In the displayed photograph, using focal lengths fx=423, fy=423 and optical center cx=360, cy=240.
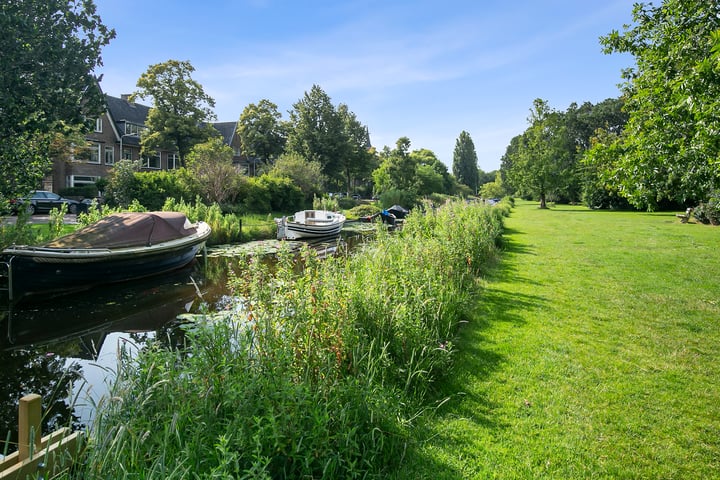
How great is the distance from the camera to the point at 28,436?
88.7 inches

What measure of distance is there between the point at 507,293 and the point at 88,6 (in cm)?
1132

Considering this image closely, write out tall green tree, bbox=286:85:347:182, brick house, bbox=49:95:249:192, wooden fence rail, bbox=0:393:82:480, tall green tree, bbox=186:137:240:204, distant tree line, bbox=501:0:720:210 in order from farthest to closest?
tall green tree, bbox=286:85:347:182
brick house, bbox=49:95:249:192
tall green tree, bbox=186:137:240:204
distant tree line, bbox=501:0:720:210
wooden fence rail, bbox=0:393:82:480

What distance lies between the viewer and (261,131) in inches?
1993

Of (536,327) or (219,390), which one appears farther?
(536,327)

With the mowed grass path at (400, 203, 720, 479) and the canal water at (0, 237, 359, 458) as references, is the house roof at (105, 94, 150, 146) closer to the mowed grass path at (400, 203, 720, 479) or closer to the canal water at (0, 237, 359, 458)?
the canal water at (0, 237, 359, 458)

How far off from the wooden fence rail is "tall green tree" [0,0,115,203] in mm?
8399

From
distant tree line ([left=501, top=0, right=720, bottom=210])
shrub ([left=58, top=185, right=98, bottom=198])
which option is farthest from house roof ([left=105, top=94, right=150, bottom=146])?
distant tree line ([left=501, top=0, right=720, bottom=210])

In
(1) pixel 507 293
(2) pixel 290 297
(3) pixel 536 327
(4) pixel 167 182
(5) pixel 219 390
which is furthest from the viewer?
(4) pixel 167 182

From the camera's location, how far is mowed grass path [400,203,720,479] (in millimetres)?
3412

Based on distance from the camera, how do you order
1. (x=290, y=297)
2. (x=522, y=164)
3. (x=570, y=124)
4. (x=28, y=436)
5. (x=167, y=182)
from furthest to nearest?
(x=570, y=124)
(x=522, y=164)
(x=167, y=182)
(x=290, y=297)
(x=28, y=436)

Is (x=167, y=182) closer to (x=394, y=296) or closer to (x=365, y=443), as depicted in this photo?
(x=394, y=296)

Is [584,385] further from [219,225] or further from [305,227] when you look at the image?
[219,225]

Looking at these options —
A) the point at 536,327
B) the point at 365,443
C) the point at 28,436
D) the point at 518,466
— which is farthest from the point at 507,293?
the point at 28,436

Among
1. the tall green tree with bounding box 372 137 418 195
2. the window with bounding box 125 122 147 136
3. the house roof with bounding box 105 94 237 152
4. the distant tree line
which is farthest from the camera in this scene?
the tall green tree with bounding box 372 137 418 195
